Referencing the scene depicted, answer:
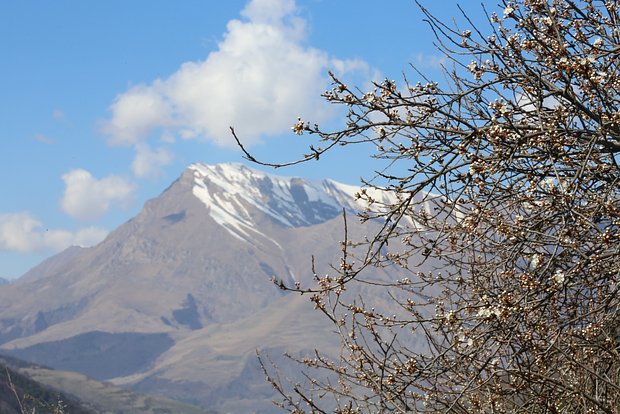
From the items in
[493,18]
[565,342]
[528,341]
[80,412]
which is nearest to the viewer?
[528,341]

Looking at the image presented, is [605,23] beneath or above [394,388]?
above

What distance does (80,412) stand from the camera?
157 meters

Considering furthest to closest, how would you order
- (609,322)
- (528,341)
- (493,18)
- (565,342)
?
(493,18) < (609,322) < (565,342) < (528,341)

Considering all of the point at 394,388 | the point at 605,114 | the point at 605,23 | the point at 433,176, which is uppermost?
the point at 605,23

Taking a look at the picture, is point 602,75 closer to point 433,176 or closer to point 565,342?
point 433,176

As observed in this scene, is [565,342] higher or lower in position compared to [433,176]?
lower

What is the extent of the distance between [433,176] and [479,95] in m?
1.31

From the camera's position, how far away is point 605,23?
326 inches

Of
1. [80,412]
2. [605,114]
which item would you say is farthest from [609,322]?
[80,412]

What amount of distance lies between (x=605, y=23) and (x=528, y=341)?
3.67m

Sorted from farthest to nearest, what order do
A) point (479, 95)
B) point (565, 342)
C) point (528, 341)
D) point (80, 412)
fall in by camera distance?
point (80, 412) → point (479, 95) → point (565, 342) → point (528, 341)

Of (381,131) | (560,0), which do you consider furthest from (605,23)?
(381,131)

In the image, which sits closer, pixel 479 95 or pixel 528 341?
pixel 528 341

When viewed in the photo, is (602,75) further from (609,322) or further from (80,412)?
(80,412)
